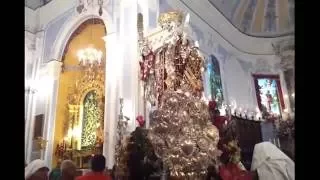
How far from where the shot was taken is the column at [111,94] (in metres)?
3.56

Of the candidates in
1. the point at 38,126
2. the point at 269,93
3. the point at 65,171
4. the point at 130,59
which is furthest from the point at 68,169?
the point at 269,93

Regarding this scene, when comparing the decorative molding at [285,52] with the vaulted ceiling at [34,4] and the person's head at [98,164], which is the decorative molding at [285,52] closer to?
the person's head at [98,164]

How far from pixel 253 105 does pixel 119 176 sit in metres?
1.46

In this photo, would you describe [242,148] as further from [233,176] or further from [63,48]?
[63,48]

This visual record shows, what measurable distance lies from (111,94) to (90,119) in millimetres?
344

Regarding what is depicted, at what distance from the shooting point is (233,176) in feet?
11.5

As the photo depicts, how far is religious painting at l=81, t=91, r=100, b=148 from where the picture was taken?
3.55m

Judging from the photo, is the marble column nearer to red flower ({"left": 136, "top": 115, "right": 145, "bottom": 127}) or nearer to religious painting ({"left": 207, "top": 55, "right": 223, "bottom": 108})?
red flower ({"left": 136, "top": 115, "right": 145, "bottom": 127})

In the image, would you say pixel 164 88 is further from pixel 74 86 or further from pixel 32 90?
pixel 32 90

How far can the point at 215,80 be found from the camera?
3.81 meters

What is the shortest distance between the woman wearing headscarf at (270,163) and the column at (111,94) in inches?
54.3

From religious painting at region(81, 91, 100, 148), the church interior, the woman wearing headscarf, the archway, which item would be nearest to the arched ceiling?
the church interior

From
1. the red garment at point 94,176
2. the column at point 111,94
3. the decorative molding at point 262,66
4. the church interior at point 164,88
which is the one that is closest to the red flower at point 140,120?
the church interior at point 164,88
